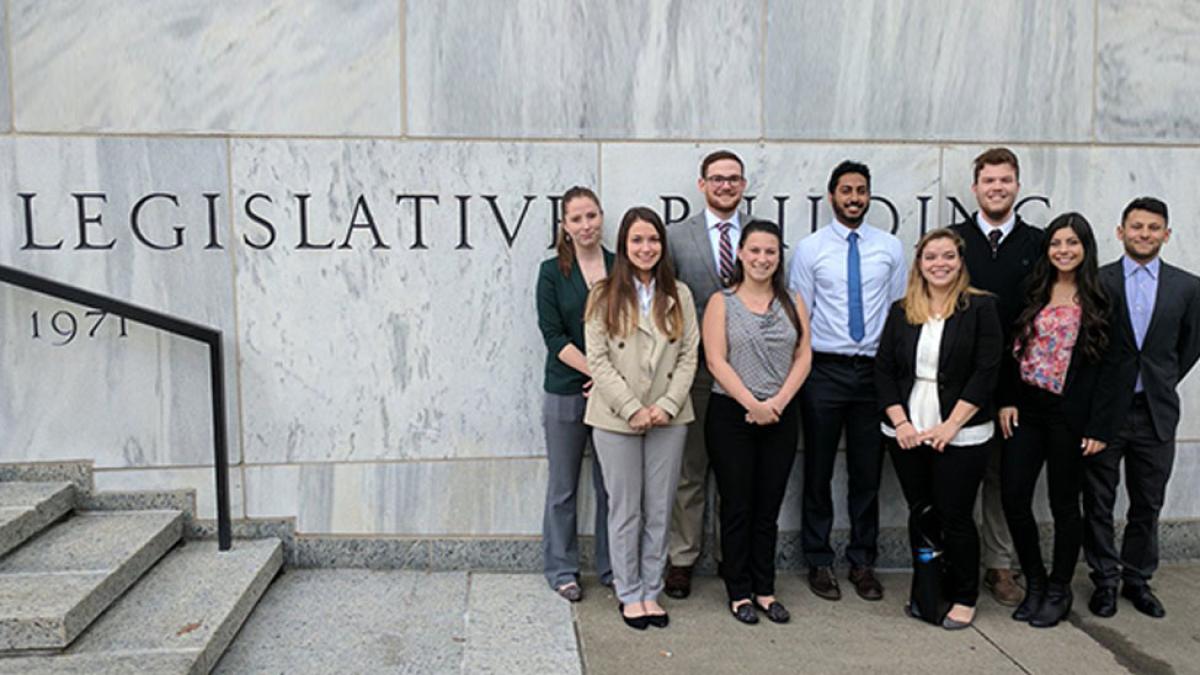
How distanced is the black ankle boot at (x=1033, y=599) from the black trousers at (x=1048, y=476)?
0.08ft

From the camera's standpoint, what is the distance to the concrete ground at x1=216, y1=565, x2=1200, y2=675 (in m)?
4.08

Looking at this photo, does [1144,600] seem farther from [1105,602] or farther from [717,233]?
[717,233]

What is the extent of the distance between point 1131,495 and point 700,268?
2.38m

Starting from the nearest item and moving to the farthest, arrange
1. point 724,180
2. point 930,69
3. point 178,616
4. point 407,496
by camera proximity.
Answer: point 178,616 → point 724,180 → point 407,496 → point 930,69

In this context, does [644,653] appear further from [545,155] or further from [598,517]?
[545,155]

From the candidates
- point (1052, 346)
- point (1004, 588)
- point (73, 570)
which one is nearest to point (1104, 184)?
point (1052, 346)

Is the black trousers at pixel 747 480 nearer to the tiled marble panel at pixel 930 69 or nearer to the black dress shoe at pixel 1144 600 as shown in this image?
the tiled marble panel at pixel 930 69

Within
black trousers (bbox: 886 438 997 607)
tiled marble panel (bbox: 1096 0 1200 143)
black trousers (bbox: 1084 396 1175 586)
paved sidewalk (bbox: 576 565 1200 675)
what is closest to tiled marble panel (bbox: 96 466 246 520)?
paved sidewalk (bbox: 576 565 1200 675)

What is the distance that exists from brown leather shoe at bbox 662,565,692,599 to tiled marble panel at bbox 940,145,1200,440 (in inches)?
93.9

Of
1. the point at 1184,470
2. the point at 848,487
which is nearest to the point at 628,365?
the point at 848,487

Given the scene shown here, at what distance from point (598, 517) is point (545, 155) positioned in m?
1.88

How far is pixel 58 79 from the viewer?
4766mm

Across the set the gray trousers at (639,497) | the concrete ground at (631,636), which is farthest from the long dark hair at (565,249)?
the concrete ground at (631,636)

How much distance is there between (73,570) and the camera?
4.12m
